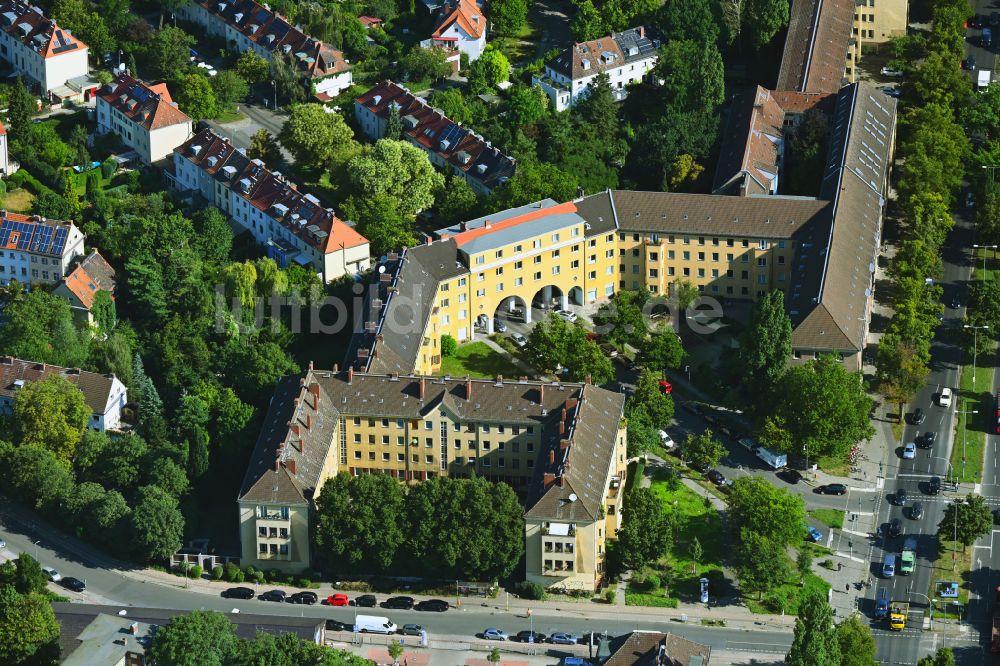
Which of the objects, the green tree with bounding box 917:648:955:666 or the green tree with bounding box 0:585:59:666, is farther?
the green tree with bounding box 0:585:59:666

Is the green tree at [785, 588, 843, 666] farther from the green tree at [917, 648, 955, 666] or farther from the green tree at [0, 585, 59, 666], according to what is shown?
the green tree at [0, 585, 59, 666]

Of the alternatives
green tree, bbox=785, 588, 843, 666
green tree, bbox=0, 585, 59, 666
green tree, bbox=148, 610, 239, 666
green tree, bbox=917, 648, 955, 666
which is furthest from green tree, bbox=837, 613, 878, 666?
green tree, bbox=0, 585, 59, 666

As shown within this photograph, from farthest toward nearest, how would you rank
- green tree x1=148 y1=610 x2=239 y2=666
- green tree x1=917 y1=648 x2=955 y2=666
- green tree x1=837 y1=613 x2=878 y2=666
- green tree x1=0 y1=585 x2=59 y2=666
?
green tree x1=837 y1=613 x2=878 y2=666
green tree x1=0 y1=585 x2=59 y2=666
green tree x1=917 y1=648 x2=955 y2=666
green tree x1=148 y1=610 x2=239 y2=666

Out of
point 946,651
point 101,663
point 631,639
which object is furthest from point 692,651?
point 101,663

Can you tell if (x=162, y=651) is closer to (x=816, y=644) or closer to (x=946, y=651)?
(x=816, y=644)

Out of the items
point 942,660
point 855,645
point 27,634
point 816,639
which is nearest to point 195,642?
point 27,634
